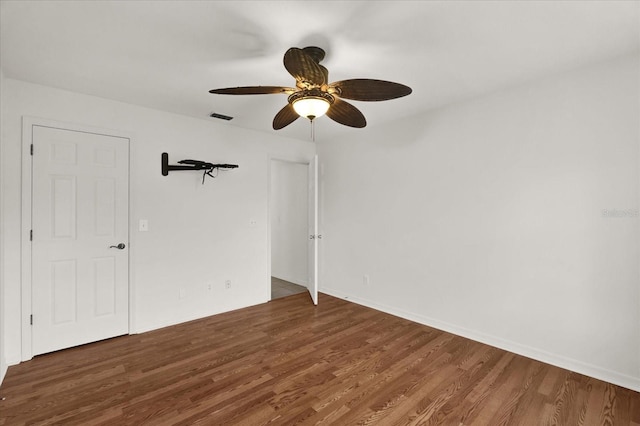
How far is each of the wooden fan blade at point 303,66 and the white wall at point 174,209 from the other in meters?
2.26

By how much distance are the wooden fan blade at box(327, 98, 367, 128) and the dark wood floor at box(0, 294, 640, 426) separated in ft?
6.69

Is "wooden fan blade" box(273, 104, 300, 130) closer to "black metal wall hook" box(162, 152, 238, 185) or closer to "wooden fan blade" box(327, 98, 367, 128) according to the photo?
"wooden fan blade" box(327, 98, 367, 128)

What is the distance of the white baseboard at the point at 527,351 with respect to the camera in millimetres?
2289

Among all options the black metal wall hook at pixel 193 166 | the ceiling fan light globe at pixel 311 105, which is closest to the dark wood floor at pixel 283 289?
the black metal wall hook at pixel 193 166

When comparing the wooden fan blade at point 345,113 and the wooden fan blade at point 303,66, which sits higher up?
the wooden fan blade at point 303,66

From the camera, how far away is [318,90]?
202 cm

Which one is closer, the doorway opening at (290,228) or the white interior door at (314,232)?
the white interior door at (314,232)

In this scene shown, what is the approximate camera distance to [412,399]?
6.97 feet

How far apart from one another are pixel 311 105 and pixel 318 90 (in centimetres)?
11

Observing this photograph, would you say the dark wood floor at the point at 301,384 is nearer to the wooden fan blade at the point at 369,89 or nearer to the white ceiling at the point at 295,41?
the wooden fan blade at the point at 369,89

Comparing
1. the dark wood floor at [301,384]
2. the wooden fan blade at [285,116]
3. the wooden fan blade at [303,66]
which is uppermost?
the wooden fan blade at [303,66]

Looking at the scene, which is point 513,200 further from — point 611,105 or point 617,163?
point 611,105

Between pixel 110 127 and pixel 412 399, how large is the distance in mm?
3671

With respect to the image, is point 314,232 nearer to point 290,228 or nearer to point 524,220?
point 290,228
